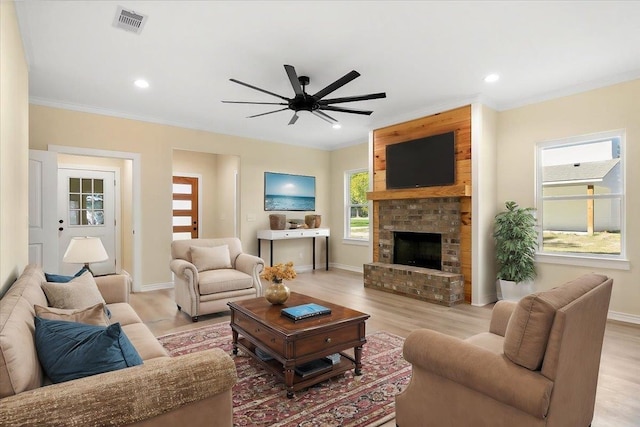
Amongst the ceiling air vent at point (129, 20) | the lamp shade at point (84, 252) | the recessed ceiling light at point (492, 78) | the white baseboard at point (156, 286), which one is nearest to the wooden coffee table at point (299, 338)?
the lamp shade at point (84, 252)

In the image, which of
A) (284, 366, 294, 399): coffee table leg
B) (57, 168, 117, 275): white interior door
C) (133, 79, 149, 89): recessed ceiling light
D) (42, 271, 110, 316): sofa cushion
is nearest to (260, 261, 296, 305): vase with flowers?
(284, 366, 294, 399): coffee table leg

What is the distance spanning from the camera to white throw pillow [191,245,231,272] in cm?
432

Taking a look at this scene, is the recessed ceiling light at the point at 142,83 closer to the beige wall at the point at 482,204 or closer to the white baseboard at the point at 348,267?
the beige wall at the point at 482,204

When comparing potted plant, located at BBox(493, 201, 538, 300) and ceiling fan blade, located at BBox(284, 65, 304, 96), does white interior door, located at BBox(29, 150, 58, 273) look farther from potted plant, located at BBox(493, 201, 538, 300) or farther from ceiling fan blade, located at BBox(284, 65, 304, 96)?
potted plant, located at BBox(493, 201, 538, 300)

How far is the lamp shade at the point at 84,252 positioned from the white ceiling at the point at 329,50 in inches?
71.0

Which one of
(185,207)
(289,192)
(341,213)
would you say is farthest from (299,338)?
(185,207)

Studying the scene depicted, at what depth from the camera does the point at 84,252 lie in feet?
10.3

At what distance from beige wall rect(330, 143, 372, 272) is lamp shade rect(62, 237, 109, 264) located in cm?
492

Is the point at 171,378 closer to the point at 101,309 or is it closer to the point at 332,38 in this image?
the point at 101,309

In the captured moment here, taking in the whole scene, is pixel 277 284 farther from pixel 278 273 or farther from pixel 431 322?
pixel 431 322

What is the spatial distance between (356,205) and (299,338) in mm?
5278

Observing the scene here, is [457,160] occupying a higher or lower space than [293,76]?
lower

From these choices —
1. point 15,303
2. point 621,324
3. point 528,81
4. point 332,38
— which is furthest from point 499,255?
point 15,303

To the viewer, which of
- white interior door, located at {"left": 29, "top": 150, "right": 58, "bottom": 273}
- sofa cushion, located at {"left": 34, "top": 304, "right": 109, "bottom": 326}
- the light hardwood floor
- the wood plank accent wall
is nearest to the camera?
sofa cushion, located at {"left": 34, "top": 304, "right": 109, "bottom": 326}
